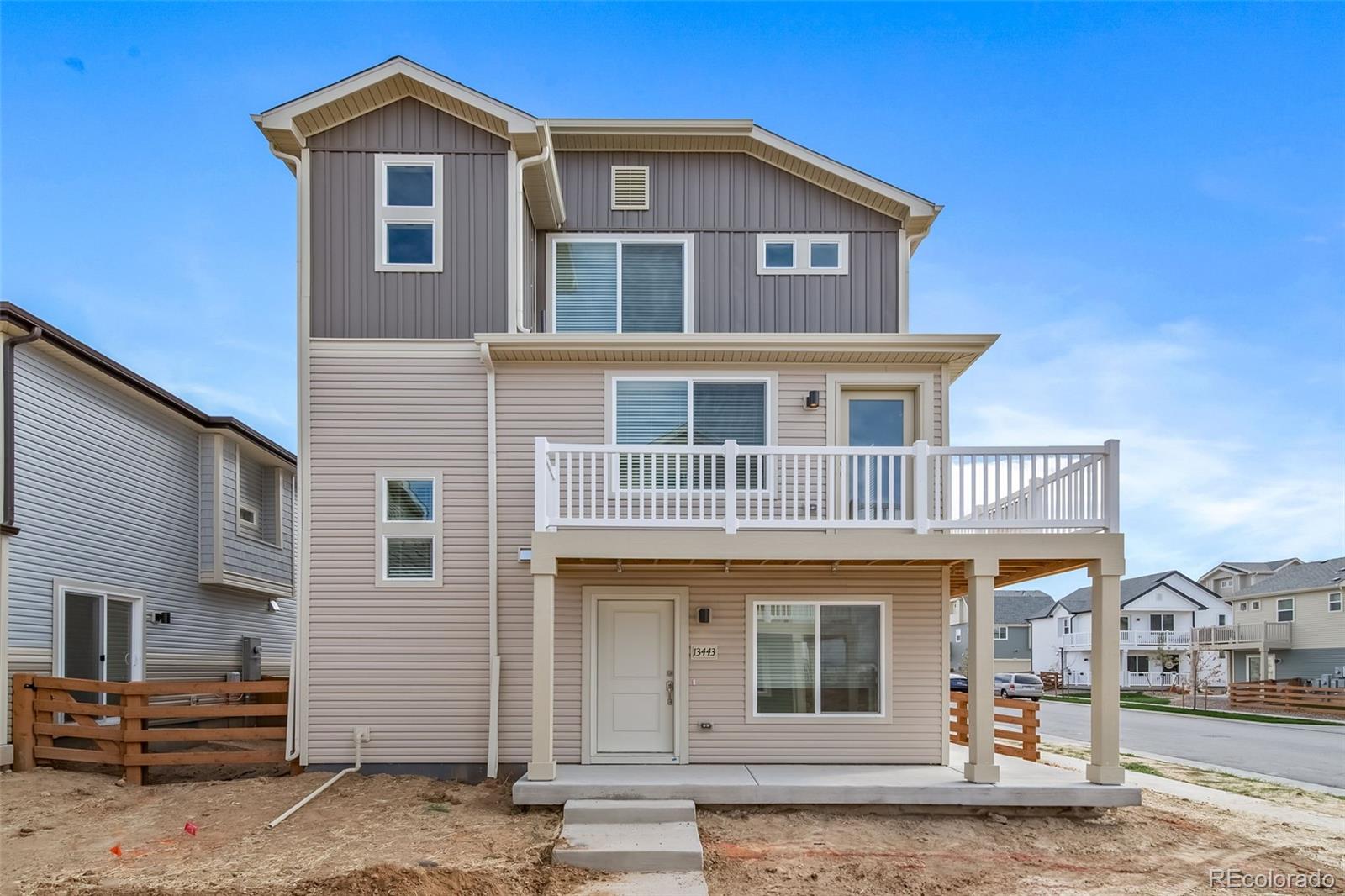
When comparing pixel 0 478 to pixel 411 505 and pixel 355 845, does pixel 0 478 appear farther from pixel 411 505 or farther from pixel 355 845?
pixel 355 845

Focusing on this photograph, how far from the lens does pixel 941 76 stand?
1734cm

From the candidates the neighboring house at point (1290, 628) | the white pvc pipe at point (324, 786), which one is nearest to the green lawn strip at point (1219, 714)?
the neighboring house at point (1290, 628)

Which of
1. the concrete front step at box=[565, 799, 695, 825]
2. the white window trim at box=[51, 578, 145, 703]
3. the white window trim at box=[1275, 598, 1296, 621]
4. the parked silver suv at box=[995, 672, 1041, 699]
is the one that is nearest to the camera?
the concrete front step at box=[565, 799, 695, 825]

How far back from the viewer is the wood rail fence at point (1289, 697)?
92.4ft

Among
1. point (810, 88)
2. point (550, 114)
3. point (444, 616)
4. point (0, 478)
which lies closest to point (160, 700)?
point (0, 478)

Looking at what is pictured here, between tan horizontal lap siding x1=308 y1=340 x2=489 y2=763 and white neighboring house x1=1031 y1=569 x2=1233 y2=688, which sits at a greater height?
tan horizontal lap siding x1=308 y1=340 x2=489 y2=763

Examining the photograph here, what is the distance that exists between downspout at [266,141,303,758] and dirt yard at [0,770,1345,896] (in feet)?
1.79

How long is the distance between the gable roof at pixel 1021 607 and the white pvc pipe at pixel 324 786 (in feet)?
171

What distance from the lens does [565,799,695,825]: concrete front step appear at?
8305 mm

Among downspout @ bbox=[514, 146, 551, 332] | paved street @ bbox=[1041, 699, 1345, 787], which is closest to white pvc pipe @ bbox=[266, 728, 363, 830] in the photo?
downspout @ bbox=[514, 146, 551, 332]

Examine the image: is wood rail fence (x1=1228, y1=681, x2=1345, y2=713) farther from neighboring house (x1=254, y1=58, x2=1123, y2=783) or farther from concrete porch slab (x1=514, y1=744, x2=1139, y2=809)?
concrete porch slab (x1=514, y1=744, x2=1139, y2=809)

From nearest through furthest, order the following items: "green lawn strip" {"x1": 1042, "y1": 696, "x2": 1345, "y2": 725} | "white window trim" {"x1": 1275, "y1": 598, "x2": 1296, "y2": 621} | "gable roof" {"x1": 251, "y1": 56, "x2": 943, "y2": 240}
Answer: "gable roof" {"x1": 251, "y1": 56, "x2": 943, "y2": 240}, "green lawn strip" {"x1": 1042, "y1": 696, "x2": 1345, "y2": 725}, "white window trim" {"x1": 1275, "y1": 598, "x2": 1296, "y2": 621}

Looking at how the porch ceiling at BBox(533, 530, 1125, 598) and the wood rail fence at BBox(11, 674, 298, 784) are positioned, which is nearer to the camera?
the porch ceiling at BBox(533, 530, 1125, 598)

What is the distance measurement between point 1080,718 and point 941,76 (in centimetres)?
1838
